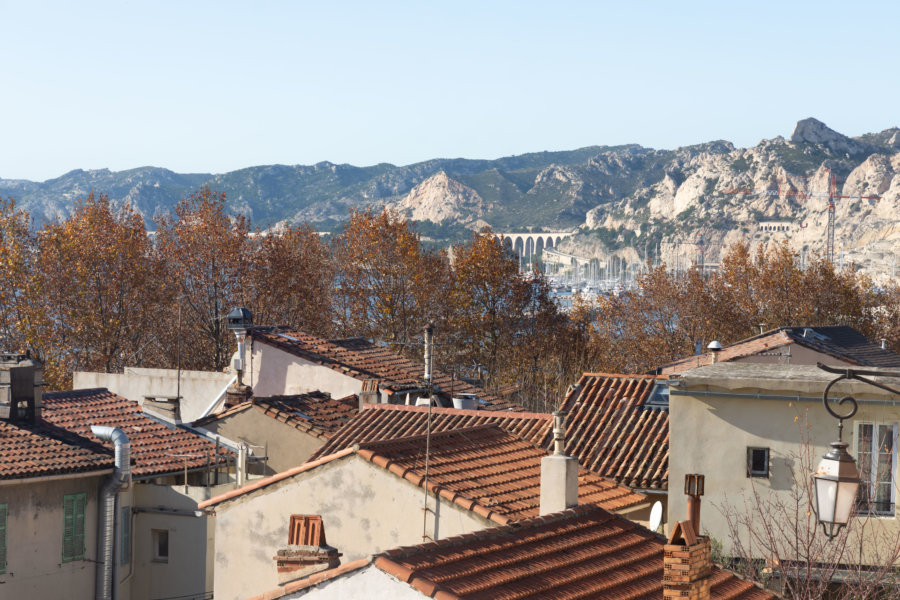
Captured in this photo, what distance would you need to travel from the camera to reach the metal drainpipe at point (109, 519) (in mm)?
21672

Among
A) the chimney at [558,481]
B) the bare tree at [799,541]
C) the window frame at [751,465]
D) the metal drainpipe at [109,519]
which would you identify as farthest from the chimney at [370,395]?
the chimney at [558,481]

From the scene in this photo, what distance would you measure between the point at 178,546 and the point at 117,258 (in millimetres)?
36533

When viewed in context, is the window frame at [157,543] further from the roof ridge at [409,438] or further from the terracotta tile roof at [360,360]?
the roof ridge at [409,438]

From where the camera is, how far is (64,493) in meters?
21.1

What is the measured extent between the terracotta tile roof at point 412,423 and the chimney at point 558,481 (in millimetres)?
6046

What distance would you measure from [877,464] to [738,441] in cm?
193

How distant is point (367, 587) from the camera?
9602 mm

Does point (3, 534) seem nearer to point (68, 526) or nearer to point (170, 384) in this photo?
point (68, 526)

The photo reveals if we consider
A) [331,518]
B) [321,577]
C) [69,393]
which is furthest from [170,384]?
[321,577]

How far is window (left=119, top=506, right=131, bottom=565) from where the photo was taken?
73.3ft

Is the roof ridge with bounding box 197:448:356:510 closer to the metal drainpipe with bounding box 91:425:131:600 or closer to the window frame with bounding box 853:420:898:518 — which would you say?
the window frame with bounding box 853:420:898:518

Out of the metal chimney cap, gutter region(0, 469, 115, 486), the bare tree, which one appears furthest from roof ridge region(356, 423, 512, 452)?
the metal chimney cap

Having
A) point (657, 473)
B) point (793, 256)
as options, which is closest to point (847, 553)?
point (657, 473)

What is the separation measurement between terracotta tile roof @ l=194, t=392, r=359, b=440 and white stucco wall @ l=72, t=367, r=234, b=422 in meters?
6.05
